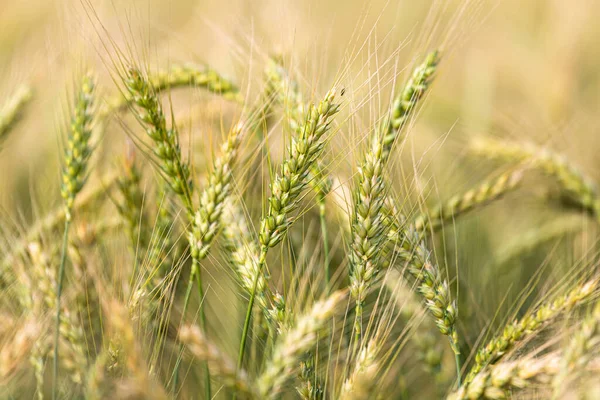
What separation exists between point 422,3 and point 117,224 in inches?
144

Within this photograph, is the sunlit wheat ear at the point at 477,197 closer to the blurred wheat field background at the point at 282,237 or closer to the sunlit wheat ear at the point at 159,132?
the blurred wheat field background at the point at 282,237

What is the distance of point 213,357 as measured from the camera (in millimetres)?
756

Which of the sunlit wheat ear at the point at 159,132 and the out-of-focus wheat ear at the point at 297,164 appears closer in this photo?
the out-of-focus wheat ear at the point at 297,164

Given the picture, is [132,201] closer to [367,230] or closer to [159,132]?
[159,132]

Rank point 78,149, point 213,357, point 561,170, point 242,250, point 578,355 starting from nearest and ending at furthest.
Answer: point 213,357 < point 578,355 < point 242,250 < point 78,149 < point 561,170

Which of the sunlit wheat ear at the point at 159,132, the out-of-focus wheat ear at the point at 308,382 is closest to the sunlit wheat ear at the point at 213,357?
the out-of-focus wheat ear at the point at 308,382

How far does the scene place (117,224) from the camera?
1.56m

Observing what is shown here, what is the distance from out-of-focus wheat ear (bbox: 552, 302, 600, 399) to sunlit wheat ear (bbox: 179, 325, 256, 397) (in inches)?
19.2

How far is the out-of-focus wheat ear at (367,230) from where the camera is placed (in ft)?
3.32

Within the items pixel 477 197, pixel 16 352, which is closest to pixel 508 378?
pixel 477 197

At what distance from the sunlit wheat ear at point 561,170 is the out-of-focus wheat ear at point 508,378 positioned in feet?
2.90

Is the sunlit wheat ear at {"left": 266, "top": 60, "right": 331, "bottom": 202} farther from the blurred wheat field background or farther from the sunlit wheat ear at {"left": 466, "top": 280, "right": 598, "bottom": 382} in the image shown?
the sunlit wheat ear at {"left": 466, "top": 280, "right": 598, "bottom": 382}

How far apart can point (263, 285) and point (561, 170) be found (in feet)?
3.93

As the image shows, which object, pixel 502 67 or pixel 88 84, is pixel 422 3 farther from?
pixel 88 84
